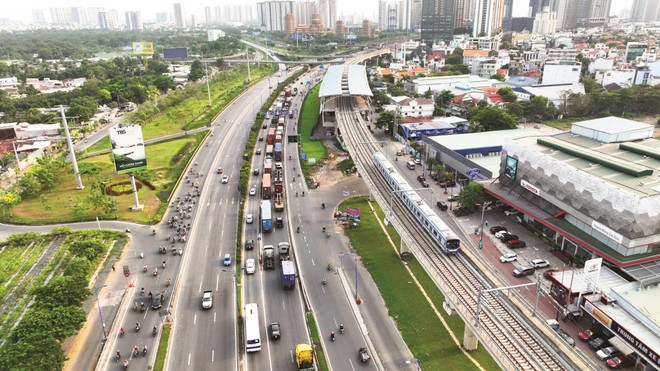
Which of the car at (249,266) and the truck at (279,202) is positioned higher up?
the truck at (279,202)

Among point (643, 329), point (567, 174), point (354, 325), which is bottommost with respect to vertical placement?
point (354, 325)

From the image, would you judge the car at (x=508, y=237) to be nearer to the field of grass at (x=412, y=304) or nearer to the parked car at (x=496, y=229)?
the parked car at (x=496, y=229)

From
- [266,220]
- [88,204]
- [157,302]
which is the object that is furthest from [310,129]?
[157,302]

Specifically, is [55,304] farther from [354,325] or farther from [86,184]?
[86,184]

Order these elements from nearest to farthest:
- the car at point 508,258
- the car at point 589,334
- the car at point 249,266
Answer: the car at point 589,334
the car at point 249,266
the car at point 508,258

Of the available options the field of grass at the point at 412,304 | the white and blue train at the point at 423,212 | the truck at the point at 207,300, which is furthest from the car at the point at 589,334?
the truck at the point at 207,300

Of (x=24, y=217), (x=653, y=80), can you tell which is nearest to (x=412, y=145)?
(x=24, y=217)
